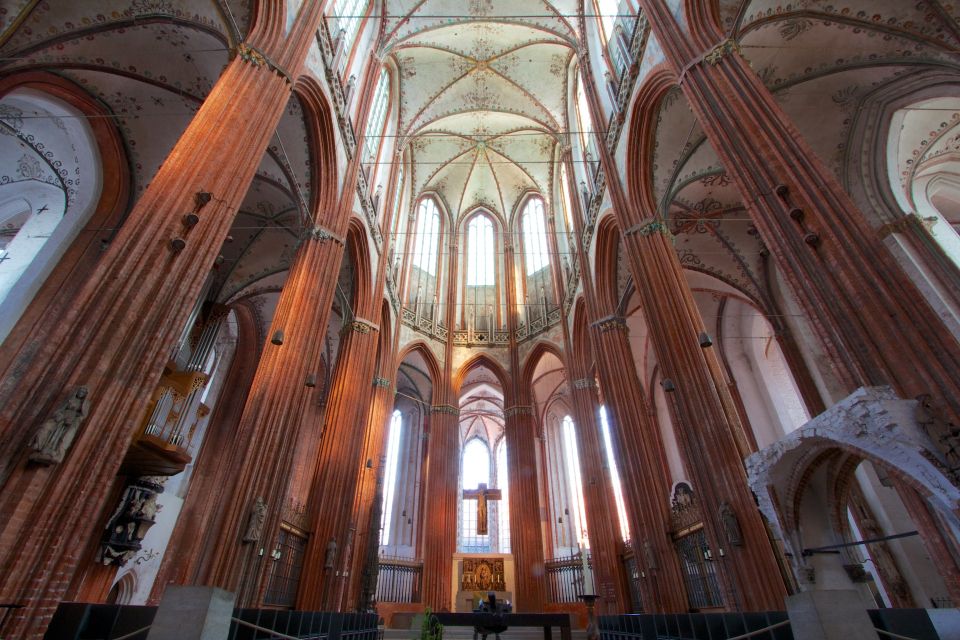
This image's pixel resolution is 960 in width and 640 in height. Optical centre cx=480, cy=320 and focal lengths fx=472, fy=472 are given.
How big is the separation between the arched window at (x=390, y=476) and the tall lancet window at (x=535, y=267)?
783 cm

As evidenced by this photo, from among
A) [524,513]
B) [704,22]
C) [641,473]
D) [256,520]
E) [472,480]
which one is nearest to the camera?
[256,520]

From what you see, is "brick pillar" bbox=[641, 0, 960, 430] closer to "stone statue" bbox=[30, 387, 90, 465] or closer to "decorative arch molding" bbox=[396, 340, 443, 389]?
"stone statue" bbox=[30, 387, 90, 465]

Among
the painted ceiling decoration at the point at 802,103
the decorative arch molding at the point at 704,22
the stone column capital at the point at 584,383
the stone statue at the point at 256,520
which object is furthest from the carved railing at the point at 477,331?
the decorative arch molding at the point at 704,22

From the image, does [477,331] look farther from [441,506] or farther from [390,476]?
[390,476]

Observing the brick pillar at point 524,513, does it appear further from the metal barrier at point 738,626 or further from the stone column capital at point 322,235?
the stone column capital at point 322,235

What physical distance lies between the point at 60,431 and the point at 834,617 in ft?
19.6

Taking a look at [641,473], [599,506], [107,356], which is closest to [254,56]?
[107,356]

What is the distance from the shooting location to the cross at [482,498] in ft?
71.1

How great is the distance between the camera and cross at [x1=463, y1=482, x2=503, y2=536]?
853 inches

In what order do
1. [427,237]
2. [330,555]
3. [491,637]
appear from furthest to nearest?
1. [427,237]
2. [491,637]
3. [330,555]

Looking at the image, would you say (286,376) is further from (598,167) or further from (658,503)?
(598,167)

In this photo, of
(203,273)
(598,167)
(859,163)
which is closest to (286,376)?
(203,273)

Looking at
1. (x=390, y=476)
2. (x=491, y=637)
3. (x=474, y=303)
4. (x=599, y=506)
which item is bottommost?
(x=491, y=637)

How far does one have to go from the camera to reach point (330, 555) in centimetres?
→ 1067
